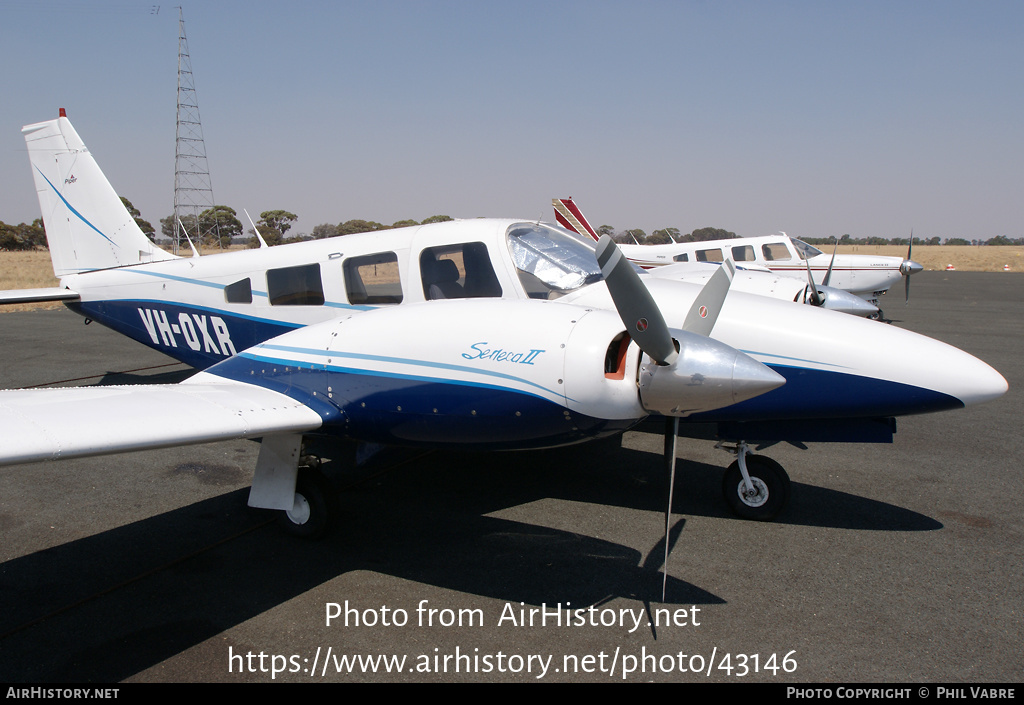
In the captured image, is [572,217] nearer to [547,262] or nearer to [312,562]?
[547,262]

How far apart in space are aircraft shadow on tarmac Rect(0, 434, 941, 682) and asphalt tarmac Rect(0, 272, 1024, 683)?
20 mm

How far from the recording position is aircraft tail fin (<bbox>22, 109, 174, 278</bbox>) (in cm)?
932

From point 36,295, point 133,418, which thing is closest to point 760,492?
point 133,418

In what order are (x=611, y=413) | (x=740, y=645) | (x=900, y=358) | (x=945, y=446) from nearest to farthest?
(x=740, y=645)
(x=611, y=413)
(x=900, y=358)
(x=945, y=446)

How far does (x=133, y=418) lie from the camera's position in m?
3.76

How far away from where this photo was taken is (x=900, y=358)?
4590 mm

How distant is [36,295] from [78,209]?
1672mm

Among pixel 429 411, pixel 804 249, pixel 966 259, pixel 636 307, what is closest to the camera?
pixel 636 307

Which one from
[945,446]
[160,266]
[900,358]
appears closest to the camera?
[900,358]

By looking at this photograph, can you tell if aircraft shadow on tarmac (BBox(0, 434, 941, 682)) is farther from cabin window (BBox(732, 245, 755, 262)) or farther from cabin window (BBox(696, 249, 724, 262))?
cabin window (BBox(732, 245, 755, 262))

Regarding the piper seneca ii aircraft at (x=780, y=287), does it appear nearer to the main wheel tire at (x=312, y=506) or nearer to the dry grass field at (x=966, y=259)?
the main wheel tire at (x=312, y=506)
